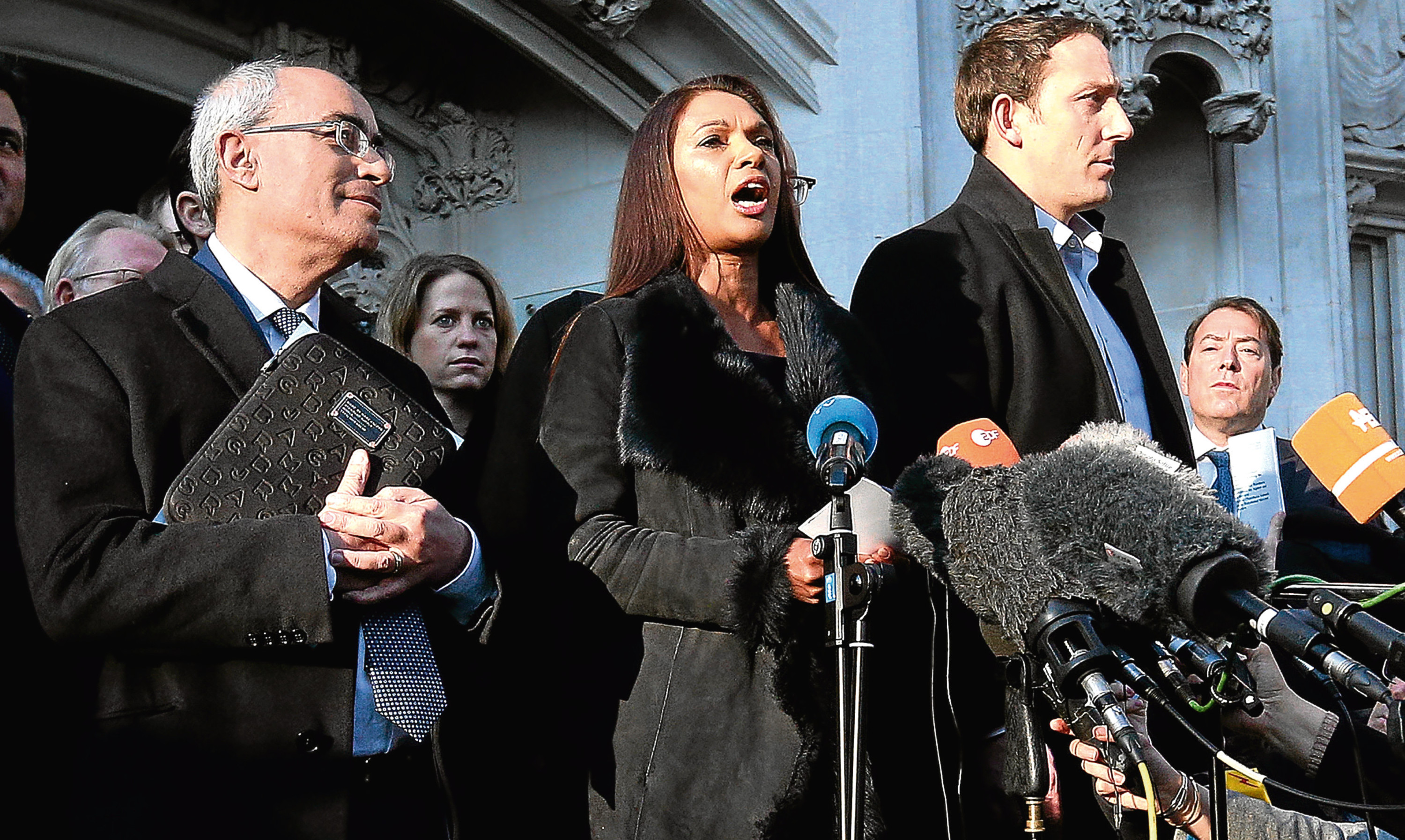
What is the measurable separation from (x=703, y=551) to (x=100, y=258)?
7.24ft

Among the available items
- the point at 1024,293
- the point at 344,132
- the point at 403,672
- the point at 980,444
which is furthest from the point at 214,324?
the point at 1024,293

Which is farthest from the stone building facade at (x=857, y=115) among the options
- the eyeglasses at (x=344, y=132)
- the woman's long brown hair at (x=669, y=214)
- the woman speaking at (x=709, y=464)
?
the eyeglasses at (x=344, y=132)

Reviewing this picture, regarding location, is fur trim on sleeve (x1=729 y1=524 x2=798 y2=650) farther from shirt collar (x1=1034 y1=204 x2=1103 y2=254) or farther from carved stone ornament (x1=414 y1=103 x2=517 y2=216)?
carved stone ornament (x1=414 y1=103 x2=517 y2=216)

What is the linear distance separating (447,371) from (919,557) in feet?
7.44

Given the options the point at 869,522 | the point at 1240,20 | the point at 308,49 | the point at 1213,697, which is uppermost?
the point at 1240,20

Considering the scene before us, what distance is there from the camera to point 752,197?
13.0 ft

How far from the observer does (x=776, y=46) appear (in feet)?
23.4

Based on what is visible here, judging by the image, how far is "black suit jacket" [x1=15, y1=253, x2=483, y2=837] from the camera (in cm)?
306

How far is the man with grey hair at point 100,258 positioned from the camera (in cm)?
491

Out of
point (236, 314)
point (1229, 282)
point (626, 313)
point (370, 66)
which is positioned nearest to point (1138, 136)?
point (1229, 282)

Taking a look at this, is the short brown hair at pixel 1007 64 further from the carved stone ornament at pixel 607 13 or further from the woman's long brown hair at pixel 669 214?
the carved stone ornament at pixel 607 13

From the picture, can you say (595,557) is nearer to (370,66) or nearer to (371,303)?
(371,303)

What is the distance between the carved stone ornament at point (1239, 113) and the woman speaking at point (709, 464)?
4.37m

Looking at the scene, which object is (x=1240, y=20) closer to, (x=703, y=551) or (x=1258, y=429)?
(x=1258, y=429)
